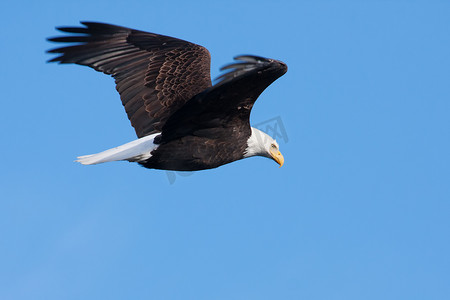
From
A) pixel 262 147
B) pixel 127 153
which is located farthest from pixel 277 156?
pixel 127 153

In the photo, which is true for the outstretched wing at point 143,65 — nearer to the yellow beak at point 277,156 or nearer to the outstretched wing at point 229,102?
the outstretched wing at point 229,102

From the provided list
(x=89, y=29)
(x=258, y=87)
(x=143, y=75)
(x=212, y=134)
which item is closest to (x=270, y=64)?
(x=258, y=87)

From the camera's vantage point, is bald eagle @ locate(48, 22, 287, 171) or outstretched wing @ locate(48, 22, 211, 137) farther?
outstretched wing @ locate(48, 22, 211, 137)

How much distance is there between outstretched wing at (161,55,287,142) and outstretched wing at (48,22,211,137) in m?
0.29

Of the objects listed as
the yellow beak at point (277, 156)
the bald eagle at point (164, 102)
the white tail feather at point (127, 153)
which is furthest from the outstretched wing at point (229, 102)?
the yellow beak at point (277, 156)

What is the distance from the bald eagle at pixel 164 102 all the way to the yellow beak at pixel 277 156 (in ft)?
1.46

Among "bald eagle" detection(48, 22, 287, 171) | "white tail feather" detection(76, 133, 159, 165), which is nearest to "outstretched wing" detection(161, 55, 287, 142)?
"bald eagle" detection(48, 22, 287, 171)

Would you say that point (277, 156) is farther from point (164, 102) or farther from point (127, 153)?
point (127, 153)

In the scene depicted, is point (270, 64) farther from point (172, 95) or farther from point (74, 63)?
point (74, 63)

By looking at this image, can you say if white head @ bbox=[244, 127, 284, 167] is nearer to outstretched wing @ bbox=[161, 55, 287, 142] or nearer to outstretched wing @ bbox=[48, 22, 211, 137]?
outstretched wing @ bbox=[161, 55, 287, 142]

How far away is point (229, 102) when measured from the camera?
7289 mm

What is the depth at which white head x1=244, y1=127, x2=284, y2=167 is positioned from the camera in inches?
323

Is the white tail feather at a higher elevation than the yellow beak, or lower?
higher

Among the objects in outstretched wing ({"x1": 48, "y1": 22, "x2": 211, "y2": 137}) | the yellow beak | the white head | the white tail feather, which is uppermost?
outstretched wing ({"x1": 48, "y1": 22, "x2": 211, "y2": 137})
